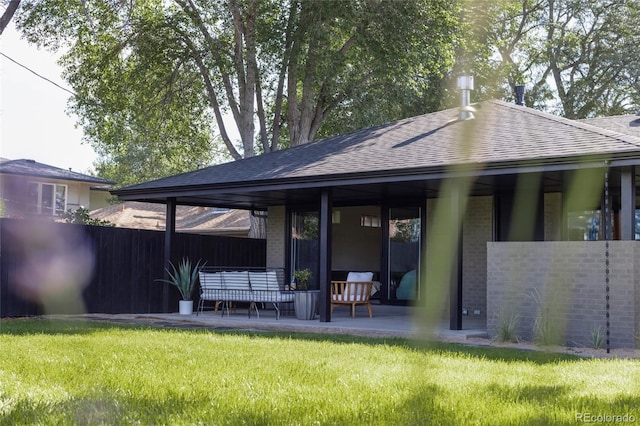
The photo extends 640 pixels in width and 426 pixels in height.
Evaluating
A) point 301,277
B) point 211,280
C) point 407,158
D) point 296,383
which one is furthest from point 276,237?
point 296,383

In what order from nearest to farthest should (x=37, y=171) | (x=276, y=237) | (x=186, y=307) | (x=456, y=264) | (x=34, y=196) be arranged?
(x=456, y=264) → (x=186, y=307) → (x=276, y=237) → (x=37, y=171) → (x=34, y=196)

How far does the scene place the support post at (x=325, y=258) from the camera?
47.8 feet

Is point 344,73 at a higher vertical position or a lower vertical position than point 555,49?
lower

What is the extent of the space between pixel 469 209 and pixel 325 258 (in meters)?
4.29

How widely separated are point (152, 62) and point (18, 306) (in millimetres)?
12154

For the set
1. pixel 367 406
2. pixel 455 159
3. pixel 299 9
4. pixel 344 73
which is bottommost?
pixel 367 406

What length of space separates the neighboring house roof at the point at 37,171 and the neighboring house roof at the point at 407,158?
19.1 metres

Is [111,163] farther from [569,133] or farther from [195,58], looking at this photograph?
[569,133]

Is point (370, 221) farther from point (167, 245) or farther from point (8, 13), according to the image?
point (8, 13)

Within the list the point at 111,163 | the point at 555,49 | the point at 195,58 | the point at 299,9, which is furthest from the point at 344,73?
Answer: the point at 111,163

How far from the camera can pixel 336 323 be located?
14383 mm

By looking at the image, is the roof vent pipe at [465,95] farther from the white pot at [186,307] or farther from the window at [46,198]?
the window at [46,198]

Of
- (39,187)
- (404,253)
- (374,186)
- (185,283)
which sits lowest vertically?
(185,283)

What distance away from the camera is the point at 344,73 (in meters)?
25.7
